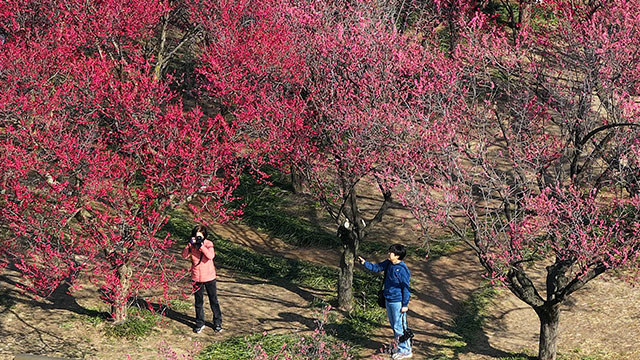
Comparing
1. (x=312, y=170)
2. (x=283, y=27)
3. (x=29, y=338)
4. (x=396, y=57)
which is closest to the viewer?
(x=29, y=338)

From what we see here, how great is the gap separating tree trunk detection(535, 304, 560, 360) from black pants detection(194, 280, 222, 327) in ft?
17.3

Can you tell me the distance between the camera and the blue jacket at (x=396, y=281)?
35.6ft

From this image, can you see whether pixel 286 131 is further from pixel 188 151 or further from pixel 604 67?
pixel 604 67

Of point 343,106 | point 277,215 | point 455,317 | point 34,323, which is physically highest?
point 343,106

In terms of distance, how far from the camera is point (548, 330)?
1144cm

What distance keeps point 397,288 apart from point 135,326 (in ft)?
Answer: 14.7

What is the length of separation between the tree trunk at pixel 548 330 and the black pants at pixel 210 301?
5.27 meters

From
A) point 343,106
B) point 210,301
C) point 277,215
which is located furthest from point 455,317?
point 277,215

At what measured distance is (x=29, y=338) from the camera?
36.6 feet

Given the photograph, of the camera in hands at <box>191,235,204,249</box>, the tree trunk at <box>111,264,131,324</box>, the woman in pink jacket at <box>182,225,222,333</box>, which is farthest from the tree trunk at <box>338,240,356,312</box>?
the tree trunk at <box>111,264,131,324</box>

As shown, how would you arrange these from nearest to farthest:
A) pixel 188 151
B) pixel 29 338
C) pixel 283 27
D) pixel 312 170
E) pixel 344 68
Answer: pixel 29 338 < pixel 188 151 < pixel 312 170 < pixel 344 68 < pixel 283 27

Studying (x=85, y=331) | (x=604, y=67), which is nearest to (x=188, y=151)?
(x=85, y=331)

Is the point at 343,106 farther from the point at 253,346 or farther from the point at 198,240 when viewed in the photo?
the point at 253,346

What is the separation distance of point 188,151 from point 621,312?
343 inches
